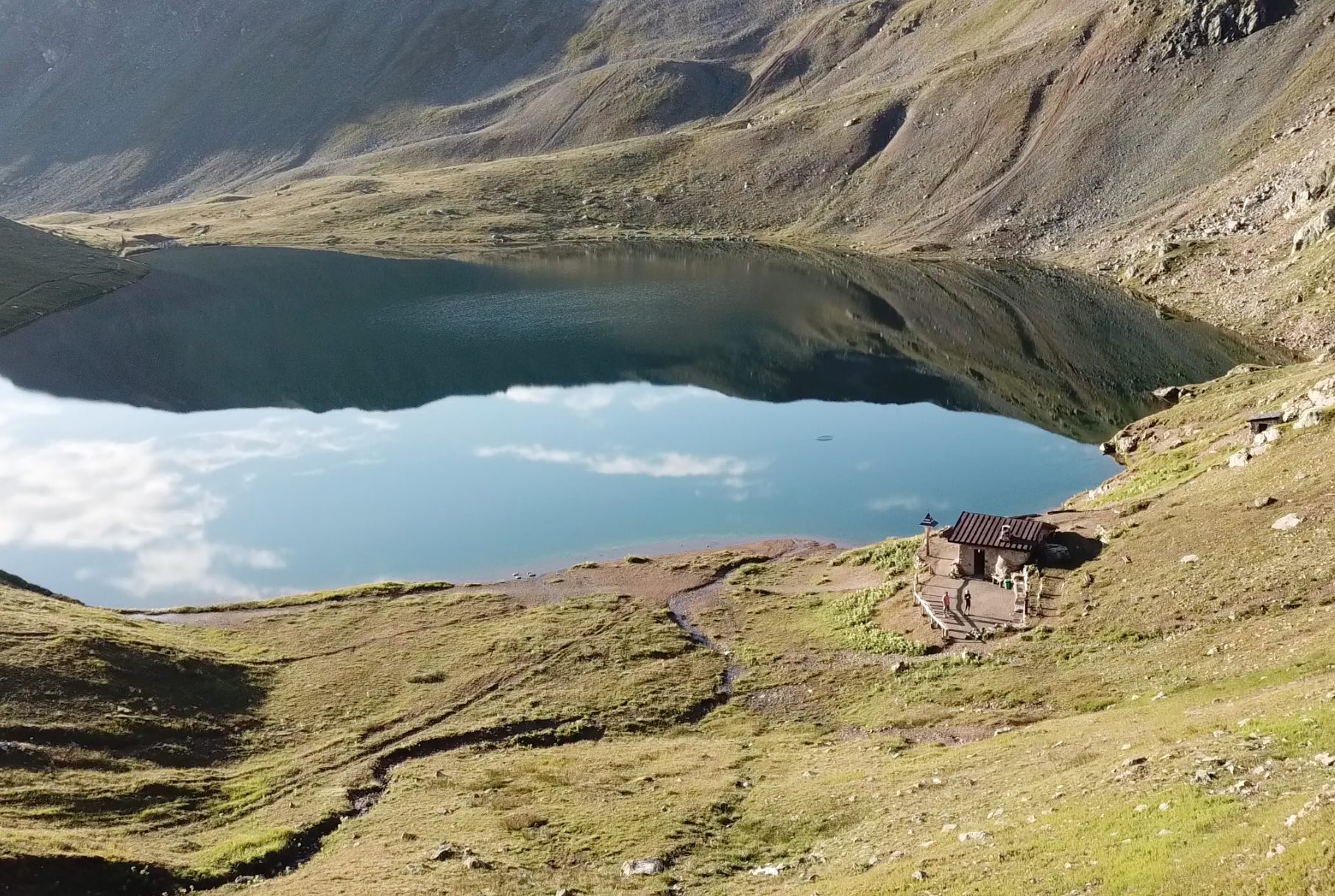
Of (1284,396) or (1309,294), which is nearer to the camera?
(1284,396)

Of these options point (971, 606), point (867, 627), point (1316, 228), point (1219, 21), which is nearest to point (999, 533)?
point (971, 606)

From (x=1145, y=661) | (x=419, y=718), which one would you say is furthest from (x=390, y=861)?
(x=1145, y=661)

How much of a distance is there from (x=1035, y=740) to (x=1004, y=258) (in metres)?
149

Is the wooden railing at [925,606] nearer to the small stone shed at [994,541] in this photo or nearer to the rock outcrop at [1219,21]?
the small stone shed at [994,541]

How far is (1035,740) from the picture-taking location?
3167cm

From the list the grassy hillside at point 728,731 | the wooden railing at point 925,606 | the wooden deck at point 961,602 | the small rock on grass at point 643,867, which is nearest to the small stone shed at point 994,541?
the wooden deck at point 961,602

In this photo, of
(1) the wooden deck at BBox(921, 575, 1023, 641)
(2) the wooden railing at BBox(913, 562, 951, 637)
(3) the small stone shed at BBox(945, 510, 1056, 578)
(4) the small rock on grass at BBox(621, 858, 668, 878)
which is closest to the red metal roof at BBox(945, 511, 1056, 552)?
(3) the small stone shed at BBox(945, 510, 1056, 578)

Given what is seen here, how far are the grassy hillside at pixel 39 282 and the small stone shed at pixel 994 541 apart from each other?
158 meters

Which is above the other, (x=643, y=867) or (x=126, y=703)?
(x=126, y=703)

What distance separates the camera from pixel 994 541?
50500 millimetres

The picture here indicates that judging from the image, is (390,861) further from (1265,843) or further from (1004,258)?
(1004,258)

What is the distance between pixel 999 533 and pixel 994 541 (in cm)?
64

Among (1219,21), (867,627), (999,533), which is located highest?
(1219,21)

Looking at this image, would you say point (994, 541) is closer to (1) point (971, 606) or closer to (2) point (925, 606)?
(1) point (971, 606)
